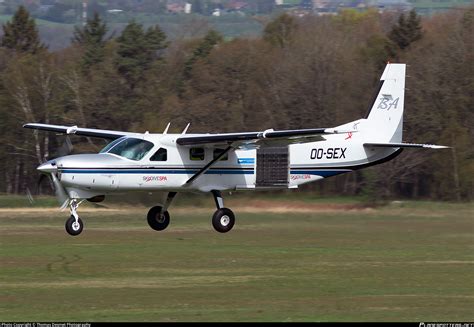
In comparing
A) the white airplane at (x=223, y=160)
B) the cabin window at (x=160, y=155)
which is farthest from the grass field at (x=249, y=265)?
the cabin window at (x=160, y=155)

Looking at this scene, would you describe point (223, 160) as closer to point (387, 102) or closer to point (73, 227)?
point (73, 227)

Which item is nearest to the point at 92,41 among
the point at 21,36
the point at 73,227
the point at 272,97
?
the point at 21,36

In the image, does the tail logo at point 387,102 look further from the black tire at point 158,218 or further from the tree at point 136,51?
the tree at point 136,51

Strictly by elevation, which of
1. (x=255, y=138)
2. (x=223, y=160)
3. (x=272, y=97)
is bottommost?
(x=272, y=97)

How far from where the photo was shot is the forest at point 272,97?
42344mm

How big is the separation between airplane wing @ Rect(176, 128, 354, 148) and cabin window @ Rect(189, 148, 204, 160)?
0.36 metres

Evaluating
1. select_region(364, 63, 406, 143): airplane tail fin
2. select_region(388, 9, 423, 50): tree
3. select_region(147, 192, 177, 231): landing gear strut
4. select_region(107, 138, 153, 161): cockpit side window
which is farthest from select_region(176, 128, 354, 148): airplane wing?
select_region(388, 9, 423, 50): tree

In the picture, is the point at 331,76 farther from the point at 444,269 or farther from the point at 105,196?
the point at 444,269

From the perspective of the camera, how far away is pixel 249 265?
21062mm

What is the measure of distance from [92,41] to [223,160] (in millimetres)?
48302

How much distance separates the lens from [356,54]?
58.2m

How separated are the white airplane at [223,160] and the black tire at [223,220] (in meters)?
0.02

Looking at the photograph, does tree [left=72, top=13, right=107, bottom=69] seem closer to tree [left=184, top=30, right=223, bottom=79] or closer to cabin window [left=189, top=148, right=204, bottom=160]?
tree [left=184, top=30, right=223, bottom=79]

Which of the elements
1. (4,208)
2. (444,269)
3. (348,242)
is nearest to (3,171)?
(4,208)
